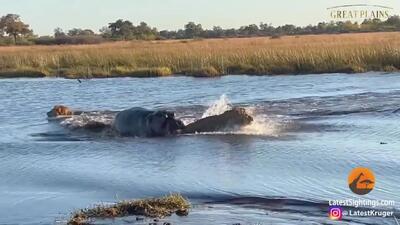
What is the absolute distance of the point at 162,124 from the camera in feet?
44.4

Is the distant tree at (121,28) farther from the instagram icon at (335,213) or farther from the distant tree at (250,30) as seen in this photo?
the instagram icon at (335,213)

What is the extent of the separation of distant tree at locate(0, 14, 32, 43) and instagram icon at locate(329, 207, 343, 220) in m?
87.0

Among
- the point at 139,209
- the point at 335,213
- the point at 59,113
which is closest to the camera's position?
the point at 335,213

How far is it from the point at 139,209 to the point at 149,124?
6564mm

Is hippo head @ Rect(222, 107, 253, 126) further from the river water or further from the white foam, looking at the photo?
the white foam

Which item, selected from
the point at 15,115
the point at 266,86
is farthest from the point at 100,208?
the point at 266,86

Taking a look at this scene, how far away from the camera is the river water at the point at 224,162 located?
7.48 meters

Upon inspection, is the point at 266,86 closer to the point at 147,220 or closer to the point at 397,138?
the point at 397,138

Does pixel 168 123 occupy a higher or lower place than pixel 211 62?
higher

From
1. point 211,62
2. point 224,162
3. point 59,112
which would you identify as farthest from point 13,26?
point 224,162

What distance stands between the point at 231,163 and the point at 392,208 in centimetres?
347

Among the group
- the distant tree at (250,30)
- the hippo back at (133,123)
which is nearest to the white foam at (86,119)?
the hippo back at (133,123)

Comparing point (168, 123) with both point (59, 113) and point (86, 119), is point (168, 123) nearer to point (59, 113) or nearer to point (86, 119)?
point (86, 119)

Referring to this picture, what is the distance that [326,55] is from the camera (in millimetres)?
32531
